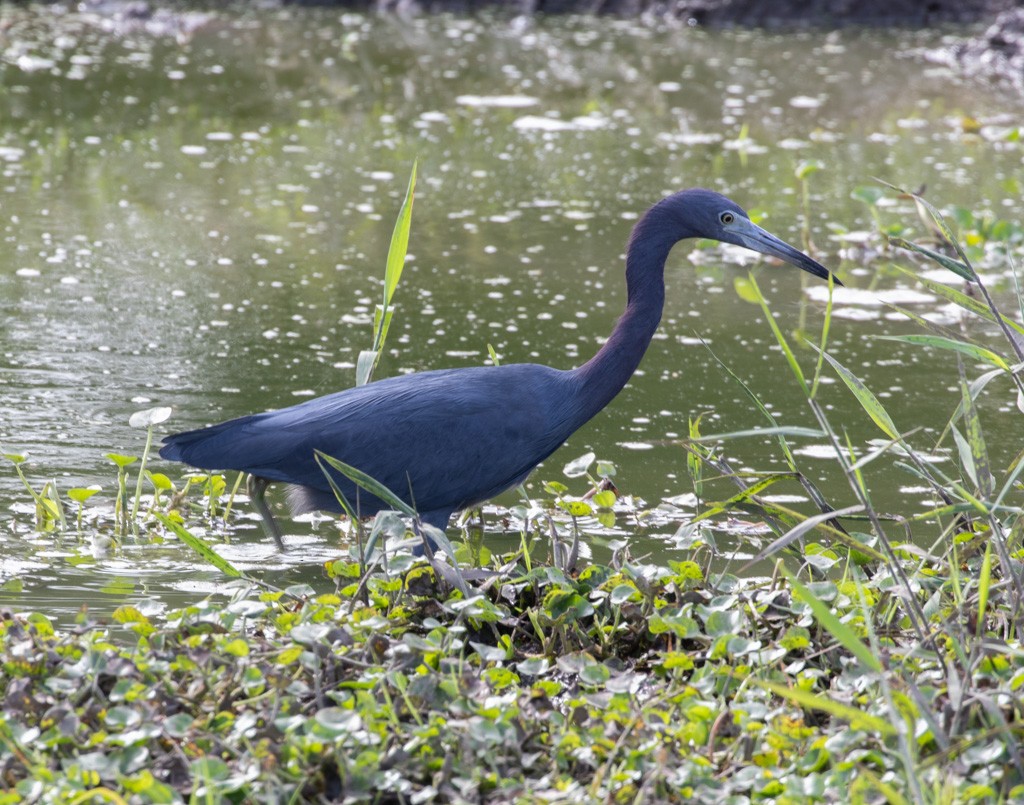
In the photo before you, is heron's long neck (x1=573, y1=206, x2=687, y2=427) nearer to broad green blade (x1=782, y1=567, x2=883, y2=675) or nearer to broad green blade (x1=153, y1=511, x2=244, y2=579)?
broad green blade (x1=153, y1=511, x2=244, y2=579)

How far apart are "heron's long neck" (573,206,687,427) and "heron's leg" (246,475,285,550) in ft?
3.34

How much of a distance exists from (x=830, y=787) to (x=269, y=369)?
3738 millimetres

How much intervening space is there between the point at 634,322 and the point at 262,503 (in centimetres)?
132

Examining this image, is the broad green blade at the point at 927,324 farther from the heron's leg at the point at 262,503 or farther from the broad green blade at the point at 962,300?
the heron's leg at the point at 262,503

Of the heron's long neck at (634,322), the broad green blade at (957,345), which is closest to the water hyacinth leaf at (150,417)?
the heron's long neck at (634,322)

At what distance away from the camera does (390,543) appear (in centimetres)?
345

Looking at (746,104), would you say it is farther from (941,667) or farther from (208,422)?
(941,667)

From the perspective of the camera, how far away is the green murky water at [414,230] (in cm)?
536

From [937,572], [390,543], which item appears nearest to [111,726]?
[390,543]

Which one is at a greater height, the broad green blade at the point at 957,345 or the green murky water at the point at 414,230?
the broad green blade at the point at 957,345

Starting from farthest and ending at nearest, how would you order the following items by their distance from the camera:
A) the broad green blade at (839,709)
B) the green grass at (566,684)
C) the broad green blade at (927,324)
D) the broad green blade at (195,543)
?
Answer: 1. the broad green blade at (927,324)
2. the broad green blade at (195,543)
3. the green grass at (566,684)
4. the broad green blade at (839,709)

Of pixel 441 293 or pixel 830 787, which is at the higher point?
pixel 830 787

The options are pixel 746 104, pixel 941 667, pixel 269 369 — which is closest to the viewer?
pixel 941 667

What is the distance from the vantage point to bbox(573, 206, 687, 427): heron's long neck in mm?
4355
